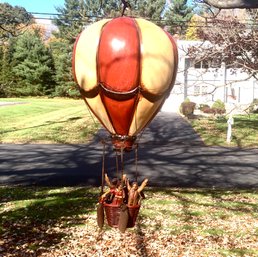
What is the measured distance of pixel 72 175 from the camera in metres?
11.7

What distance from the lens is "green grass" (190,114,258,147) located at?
728 inches

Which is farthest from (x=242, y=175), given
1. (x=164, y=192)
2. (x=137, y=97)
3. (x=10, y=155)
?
(x=137, y=97)

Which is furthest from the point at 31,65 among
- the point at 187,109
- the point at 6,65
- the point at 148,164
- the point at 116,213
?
the point at 116,213

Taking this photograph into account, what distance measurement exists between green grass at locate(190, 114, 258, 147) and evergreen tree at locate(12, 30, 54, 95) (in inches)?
985

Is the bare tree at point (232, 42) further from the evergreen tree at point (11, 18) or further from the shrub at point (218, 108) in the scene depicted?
the shrub at point (218, 108)

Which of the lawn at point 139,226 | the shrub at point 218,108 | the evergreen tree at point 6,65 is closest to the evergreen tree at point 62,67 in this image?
the evergreen tree at point 6,65

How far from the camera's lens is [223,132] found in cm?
2069

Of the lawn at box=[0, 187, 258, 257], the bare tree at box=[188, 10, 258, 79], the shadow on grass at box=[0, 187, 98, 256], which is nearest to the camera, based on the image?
the lawn at box=[0, 187, 258, 257]

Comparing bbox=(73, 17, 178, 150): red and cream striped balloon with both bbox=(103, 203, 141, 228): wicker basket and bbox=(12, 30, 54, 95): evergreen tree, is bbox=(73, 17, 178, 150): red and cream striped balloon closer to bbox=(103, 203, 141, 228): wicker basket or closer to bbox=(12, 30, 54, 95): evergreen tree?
bbox=(103, 203, 141, 228): wicker basket

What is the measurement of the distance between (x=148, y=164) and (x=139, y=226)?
6.28 m

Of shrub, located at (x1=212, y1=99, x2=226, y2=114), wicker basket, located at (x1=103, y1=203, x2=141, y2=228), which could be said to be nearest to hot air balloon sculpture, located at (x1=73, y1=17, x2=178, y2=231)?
wicker basket, located at (x1=103, y1=203, x2=141, y2=228)

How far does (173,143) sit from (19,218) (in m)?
11.8

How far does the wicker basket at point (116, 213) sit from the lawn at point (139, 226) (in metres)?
3.78

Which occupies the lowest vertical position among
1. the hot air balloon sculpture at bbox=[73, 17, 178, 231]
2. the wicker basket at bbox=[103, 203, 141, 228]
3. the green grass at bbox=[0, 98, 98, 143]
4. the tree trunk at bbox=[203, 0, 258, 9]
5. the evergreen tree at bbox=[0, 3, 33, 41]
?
the green grass at bbox=[0, 98, 98, 143]
